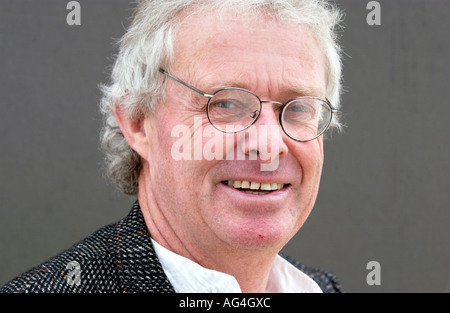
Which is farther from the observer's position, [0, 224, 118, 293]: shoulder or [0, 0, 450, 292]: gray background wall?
[0, 0, 450, 292]: gray background wall

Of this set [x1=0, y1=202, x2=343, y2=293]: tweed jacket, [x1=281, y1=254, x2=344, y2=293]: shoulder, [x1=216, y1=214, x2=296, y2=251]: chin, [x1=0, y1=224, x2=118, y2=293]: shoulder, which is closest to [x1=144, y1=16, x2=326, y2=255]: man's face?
[x1=216, y1=214, x2=296, y2=251]: chin

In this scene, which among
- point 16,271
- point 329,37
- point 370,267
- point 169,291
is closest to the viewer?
point 169,291

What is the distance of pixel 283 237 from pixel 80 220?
6.00 ft

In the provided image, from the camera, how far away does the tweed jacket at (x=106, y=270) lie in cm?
170

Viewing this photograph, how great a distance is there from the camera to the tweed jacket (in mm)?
1698

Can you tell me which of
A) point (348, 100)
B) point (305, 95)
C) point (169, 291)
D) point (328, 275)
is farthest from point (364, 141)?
point (169, 291)

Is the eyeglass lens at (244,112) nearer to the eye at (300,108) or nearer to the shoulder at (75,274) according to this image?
the eye at (300,108)

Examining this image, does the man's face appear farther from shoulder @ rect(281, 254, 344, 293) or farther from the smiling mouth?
shoulder @ rect(281, 254, 344, 293)

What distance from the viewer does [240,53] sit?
5.68 ft

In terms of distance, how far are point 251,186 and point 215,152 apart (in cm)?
16

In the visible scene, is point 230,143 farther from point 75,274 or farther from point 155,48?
point 75,274

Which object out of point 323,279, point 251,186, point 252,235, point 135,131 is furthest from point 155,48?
point 323,279

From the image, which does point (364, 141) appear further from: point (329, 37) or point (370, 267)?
point (329, 37)

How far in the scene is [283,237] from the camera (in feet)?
5.88
